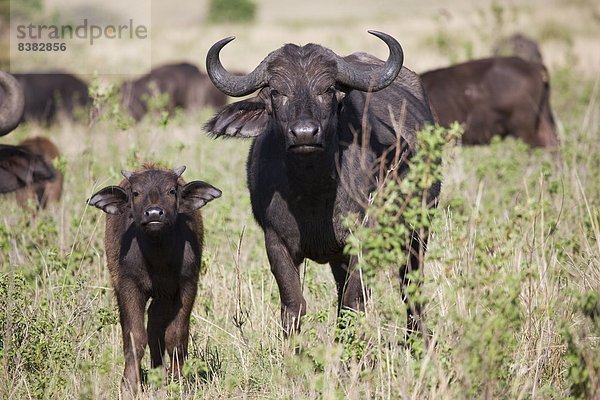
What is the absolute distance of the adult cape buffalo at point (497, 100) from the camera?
47.5ft

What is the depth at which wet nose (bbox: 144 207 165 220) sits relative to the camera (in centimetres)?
579

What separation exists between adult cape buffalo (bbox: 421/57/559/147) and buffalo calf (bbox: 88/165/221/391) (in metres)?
Result: 8.73

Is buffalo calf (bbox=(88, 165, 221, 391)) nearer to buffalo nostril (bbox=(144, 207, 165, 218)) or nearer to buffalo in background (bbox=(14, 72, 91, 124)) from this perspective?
buffalo nostril (bbox=(144, 207, 165, 218))

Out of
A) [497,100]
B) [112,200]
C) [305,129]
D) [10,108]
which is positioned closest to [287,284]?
[305,129]

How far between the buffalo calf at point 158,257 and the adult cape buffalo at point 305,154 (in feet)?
1.53

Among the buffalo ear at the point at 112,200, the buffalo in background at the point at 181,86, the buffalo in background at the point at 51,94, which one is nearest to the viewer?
the buffalo ear at the point at 112,200

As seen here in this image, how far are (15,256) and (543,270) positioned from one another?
4.32 m

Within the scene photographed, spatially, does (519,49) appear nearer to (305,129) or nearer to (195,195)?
(195,195)

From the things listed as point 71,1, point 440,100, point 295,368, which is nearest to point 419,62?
point 440,100

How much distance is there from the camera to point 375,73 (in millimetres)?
6285

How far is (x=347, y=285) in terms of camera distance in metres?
6.10

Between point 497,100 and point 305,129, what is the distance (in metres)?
9.64

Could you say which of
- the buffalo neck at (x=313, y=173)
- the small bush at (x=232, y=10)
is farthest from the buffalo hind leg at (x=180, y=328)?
the small bush at (x=232, y=10)

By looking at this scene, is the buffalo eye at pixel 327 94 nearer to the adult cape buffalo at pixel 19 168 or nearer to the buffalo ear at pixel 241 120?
the buffalo ear at pixel 241 120
